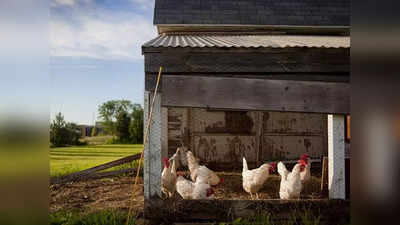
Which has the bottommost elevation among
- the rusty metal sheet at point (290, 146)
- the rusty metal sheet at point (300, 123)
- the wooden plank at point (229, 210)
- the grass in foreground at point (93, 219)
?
the grass in foreground at point (93, 219)

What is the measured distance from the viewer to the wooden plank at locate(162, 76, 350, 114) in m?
3.63

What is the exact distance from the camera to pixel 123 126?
15312 millimetres

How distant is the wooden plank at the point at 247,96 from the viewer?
3.63 metres

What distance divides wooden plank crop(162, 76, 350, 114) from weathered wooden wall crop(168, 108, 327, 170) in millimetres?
4299

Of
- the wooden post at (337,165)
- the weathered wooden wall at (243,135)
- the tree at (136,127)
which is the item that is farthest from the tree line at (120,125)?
the wooden post at (337,165)

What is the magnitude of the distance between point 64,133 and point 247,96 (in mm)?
10782

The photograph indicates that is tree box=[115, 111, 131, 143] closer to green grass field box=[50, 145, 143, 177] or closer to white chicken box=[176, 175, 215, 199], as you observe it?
green grass field box=[50, 145, 143, 177]

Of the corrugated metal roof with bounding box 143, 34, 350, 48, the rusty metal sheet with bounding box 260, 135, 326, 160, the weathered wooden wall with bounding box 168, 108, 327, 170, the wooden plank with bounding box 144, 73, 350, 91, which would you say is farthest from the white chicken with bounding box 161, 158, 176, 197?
the rusty metal sheet with bounding box 260, 135, 326, 160

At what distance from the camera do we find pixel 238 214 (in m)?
3.41

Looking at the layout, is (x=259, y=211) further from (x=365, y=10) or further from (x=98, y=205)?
(x=365, y=10)

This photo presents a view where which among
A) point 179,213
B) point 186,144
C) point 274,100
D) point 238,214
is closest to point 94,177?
point 186,144

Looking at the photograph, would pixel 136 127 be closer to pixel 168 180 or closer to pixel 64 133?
pixel 64 133

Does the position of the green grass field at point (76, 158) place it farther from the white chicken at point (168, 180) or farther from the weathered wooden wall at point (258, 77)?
the weathered wooden wall at point (258, 77)

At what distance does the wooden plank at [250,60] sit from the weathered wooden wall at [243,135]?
4.23m
